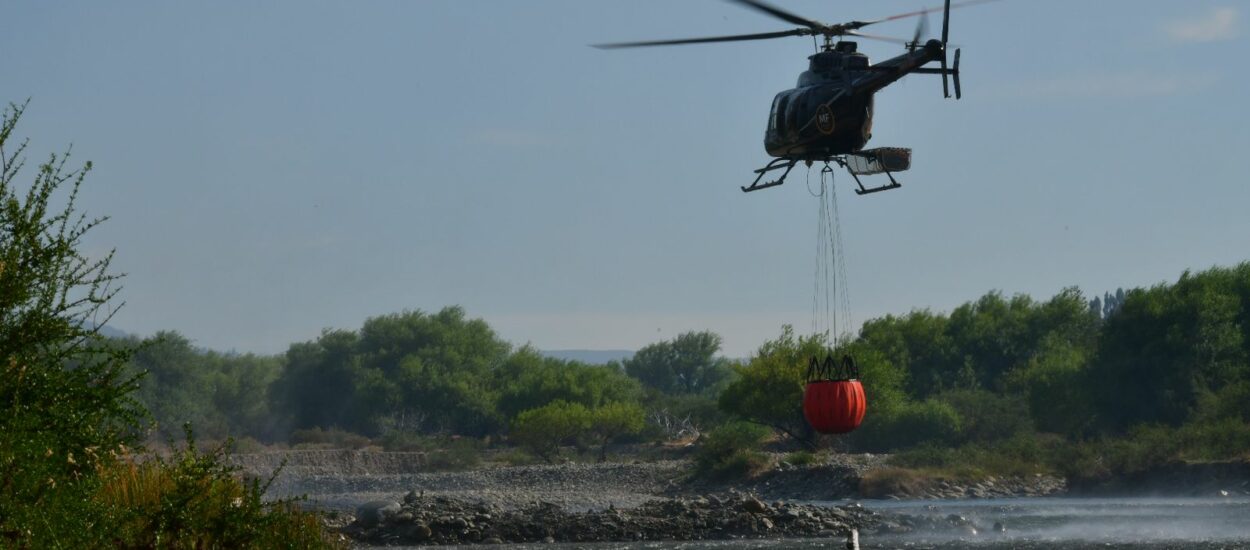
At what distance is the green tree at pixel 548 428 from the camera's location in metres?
80.5

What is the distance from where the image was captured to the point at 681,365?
15475 cm

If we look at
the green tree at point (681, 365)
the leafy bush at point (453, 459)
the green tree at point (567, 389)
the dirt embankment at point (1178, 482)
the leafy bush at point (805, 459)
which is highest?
the green tree at point (681, 365)

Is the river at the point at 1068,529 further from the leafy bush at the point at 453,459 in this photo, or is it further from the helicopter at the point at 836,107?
the leafy bush at the point at 453,459

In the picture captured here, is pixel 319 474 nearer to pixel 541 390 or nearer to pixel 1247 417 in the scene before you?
pixel 541 390

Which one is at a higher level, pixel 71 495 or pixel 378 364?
pixel 378 364

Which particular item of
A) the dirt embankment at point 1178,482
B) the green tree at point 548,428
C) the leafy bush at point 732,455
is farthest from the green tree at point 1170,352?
the green tree at point 548,428

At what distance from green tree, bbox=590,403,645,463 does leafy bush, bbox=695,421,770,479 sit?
16.6 meters

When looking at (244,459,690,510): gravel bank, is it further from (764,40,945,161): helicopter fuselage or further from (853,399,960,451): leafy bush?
(764,40,945,161): helicopter fuselage

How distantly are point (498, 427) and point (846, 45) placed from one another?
263 ft

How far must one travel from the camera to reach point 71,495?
1221 cm

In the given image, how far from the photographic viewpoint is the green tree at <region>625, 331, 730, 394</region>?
154 m

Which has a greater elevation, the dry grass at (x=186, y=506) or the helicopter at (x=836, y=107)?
the helicopter at (x=836, y=107)

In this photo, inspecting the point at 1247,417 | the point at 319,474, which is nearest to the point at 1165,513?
the point at 1247,417

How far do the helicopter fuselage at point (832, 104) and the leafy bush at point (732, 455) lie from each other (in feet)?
132
